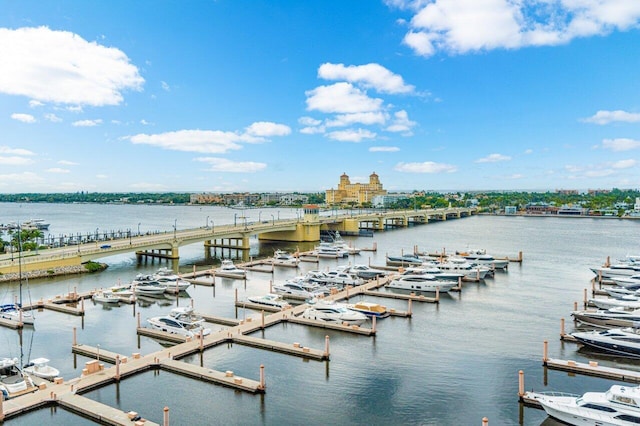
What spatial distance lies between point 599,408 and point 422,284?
2672cm

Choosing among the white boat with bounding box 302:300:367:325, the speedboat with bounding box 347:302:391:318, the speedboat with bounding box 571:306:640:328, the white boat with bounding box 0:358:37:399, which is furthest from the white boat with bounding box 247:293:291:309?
the speedboat with bounding box 571:306:640:328

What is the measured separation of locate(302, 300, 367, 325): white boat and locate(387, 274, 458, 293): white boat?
1272 cm

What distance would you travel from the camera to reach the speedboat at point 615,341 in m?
27.8

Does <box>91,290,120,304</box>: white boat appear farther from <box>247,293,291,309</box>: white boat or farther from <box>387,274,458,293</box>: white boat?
<box>387,274,458,293</box>: white boat

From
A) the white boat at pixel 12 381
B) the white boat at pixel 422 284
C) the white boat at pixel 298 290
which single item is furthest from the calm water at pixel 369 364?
the white boat at pixel 298 290

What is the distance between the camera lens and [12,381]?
2258 centimetres

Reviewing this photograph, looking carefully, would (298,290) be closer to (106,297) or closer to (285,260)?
(106,297)

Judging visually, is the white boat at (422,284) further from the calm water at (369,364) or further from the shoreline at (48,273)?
the shoreline at (48,273)

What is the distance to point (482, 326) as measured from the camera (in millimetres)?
34469

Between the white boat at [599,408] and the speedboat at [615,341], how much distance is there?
929 cm

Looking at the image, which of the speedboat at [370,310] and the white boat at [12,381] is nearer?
the white boat at [12,381]

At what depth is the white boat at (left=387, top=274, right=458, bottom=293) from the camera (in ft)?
149

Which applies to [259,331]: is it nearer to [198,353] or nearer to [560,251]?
[198,353]

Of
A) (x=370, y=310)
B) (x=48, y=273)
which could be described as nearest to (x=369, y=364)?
(x=370, y=310)
